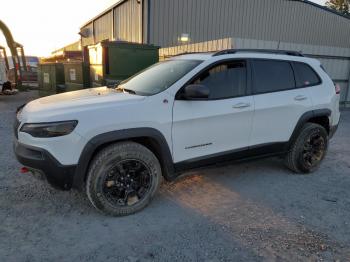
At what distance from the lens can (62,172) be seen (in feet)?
9.39

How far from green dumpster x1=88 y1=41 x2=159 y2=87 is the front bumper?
521 cm

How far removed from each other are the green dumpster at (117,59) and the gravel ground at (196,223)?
166 inches

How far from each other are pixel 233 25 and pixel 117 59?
31.8 feet

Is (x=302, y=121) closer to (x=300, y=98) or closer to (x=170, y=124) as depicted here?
(x=300, y=98)

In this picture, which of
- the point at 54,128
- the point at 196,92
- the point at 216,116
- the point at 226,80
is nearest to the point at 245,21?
the point at 226,80

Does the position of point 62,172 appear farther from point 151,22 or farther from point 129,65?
point 151,22

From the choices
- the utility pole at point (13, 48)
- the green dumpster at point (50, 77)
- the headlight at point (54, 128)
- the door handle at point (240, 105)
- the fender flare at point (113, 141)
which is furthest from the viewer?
the utility pole at point (13, 48)

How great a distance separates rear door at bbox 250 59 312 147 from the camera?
3879 millimetres

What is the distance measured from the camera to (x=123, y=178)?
10.5 ft

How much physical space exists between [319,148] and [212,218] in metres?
2.43

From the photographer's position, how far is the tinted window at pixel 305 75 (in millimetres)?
4316

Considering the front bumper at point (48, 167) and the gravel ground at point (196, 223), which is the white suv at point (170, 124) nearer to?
the front bumper at point (48, 167)

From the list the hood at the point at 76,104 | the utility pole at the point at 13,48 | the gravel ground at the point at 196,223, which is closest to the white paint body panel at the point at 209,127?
the hood at the point at 76,104

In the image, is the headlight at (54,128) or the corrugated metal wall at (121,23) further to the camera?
the corrugated metal wall at (121,23)
